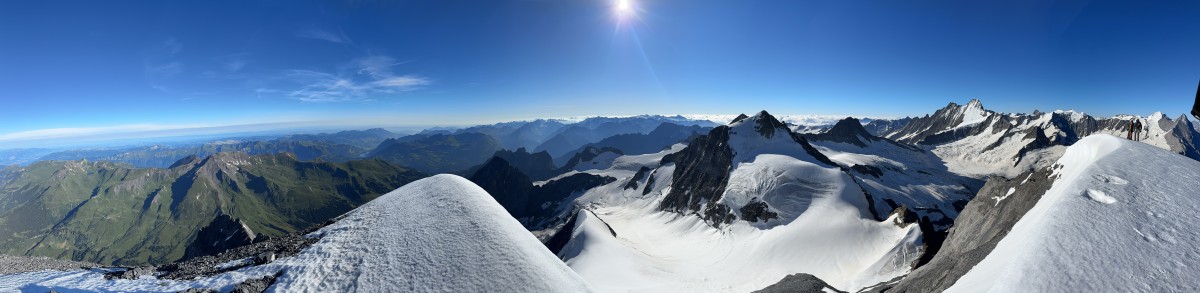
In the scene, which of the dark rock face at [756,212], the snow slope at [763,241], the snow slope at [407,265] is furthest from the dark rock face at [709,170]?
the snow slope at [407,265]

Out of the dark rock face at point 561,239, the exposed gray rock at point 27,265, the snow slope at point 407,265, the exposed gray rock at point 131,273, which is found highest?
the snow slope at point 407,265

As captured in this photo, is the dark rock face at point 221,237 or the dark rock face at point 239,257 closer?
the dark rock face at point 239,257

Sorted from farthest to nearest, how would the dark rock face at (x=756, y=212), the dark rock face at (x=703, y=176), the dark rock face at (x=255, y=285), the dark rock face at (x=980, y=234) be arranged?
1. the dark rock face at (x=703, y=176)
2. the dark rock face at (x=756, y=212)
3. the dark rock face at (x=255, y=285)
4. the dark rock face at (x=980, y=234)

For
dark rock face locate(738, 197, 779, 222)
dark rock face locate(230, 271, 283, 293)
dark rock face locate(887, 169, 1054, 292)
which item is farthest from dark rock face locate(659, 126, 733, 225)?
dark rock face locate(230, 271, 283, 293)

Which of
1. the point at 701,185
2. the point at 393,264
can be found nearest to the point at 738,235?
the point at 701,185

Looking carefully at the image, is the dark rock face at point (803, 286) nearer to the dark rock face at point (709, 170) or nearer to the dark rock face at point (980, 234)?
the dark rock face at point (980, 234)

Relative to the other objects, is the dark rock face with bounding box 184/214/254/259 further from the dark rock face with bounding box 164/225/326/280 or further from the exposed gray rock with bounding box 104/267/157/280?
the exposed gray rock with bounding box 104/267/157/280

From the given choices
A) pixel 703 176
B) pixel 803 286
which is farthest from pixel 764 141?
pixel 803 286
